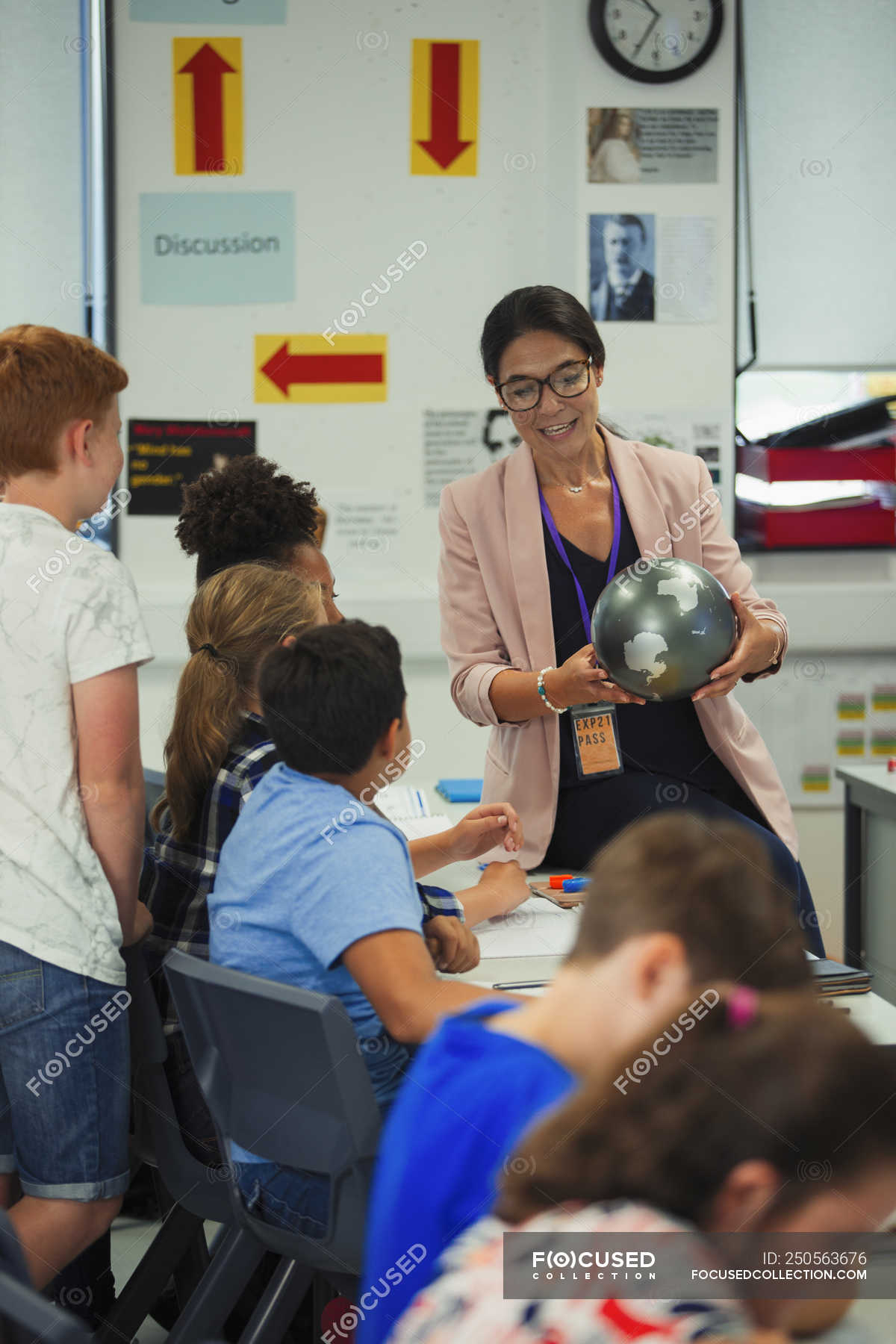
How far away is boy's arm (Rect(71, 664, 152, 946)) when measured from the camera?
142 centimetres

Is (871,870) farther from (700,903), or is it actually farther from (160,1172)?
(700,903)

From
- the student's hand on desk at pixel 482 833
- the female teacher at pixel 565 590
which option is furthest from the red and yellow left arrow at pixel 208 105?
the student's hand on desk at pixel 482 833

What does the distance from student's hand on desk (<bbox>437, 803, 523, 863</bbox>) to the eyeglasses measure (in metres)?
0.68

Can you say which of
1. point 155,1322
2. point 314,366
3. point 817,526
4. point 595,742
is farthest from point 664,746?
point 314,366

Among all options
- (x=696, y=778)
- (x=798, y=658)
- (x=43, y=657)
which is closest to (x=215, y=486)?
(x=43, y=657)

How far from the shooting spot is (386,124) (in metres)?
3.55

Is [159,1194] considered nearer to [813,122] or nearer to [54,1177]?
[54,1177]

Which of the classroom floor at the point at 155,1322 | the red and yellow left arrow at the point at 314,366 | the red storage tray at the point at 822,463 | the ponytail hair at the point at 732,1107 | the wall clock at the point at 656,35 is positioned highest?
the wall clock at the point at 656,35

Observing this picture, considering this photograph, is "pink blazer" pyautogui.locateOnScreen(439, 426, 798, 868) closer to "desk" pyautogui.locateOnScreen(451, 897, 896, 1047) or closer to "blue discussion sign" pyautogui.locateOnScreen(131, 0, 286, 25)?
"desk" pyautogui.locateOnScreen(451, 897, 896, 1047)

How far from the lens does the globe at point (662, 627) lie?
5.41 feet

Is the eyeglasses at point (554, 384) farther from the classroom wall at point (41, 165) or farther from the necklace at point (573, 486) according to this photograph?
the classroom wall at point (41, 165)

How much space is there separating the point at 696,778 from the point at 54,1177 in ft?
3.65

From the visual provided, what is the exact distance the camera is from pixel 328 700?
1403mm

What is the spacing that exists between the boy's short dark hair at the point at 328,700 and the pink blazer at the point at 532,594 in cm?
58
